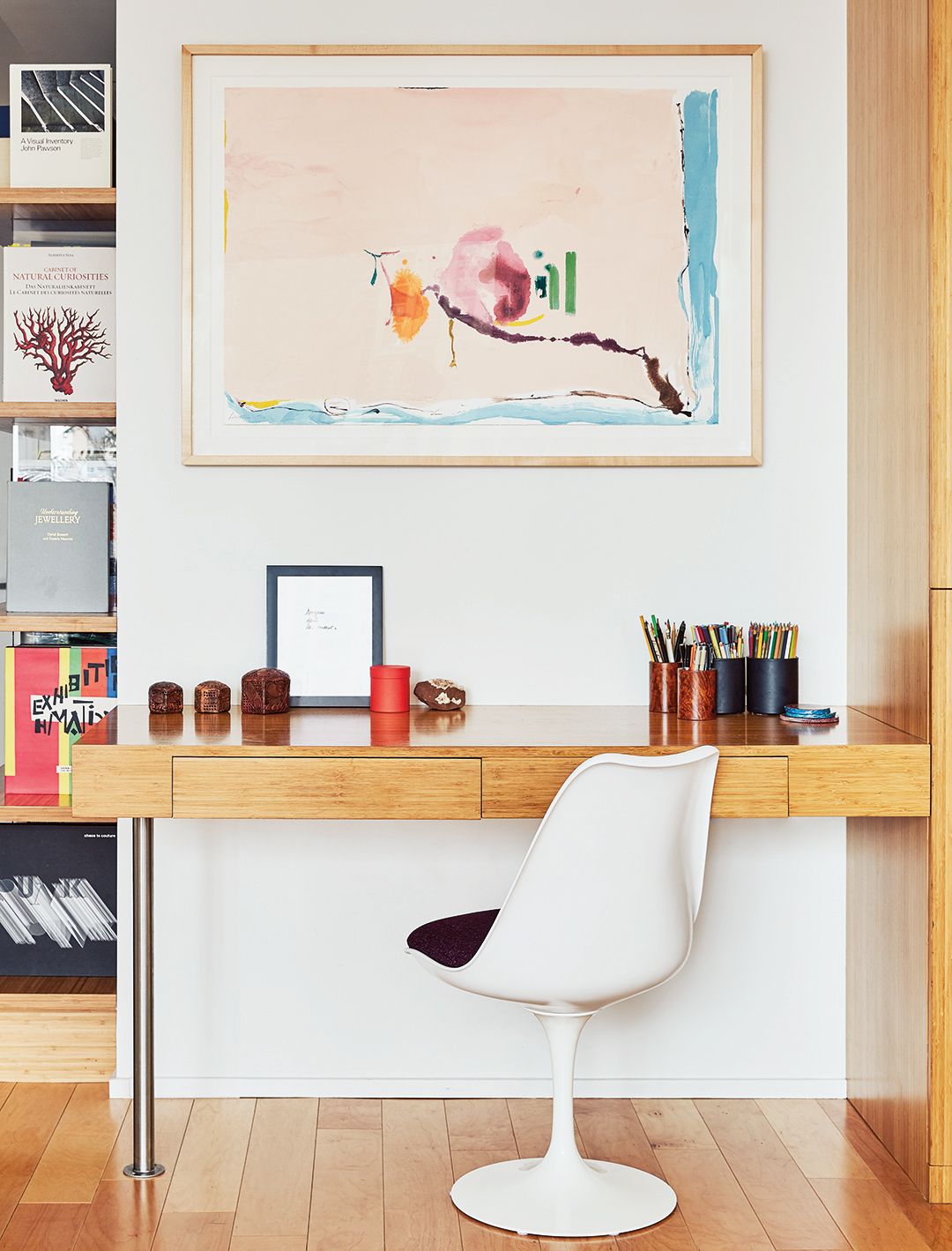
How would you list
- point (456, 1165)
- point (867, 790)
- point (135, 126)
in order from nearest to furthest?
point (867, 790) → point (456, 1165) → point (135, 126)

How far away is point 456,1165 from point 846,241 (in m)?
2.04

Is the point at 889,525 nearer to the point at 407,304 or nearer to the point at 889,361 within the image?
the point at 889,361

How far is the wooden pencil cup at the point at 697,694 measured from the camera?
7.47 ft

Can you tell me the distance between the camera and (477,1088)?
2.50m

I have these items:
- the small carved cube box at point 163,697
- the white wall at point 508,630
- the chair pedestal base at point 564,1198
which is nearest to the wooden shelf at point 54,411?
the white wall at point 508,630

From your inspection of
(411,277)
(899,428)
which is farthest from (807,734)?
(411,277)

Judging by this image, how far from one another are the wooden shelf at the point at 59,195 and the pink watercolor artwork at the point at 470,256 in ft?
0.94

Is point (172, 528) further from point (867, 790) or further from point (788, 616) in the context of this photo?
point (867, 790)

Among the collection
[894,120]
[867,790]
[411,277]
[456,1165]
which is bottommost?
[456,1165]

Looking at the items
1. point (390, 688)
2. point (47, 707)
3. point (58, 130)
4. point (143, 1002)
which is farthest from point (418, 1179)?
point (58, 130)

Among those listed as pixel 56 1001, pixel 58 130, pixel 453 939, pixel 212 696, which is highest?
pixel 58 130

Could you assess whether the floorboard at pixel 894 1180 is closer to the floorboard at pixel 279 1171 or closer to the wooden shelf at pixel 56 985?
the floorboard at pixel 279 1171

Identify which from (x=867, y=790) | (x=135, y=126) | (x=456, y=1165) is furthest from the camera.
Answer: (x=135, y=126)

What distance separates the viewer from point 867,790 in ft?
6.61
